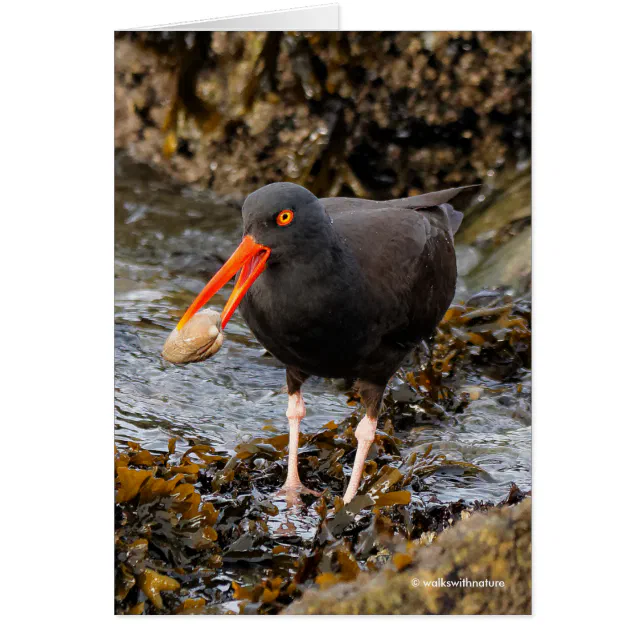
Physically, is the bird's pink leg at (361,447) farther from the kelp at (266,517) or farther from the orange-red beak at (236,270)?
the orange-red beak at (236,270)

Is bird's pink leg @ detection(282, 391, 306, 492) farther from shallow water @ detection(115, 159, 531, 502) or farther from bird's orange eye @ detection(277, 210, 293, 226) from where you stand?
bird's orange eye @ detection(277, 210, 293, 226)

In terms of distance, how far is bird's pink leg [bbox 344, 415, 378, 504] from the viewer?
13.2ft

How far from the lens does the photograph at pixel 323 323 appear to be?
Result: 11.8ft

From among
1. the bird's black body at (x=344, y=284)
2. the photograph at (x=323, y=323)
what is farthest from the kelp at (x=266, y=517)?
the bird's black body at (x=344, y=284)

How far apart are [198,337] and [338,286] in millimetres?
647

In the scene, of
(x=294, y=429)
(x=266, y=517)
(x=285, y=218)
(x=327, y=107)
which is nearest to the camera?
(x=285, y=218)

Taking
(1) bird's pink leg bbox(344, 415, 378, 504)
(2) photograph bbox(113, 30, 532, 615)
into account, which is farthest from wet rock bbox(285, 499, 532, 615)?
(1) bird's pink leg bbox(344, 415, 378, 504)

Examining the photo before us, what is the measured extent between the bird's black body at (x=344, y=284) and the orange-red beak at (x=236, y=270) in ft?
0.11

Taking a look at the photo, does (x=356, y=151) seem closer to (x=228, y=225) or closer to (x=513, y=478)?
(x=228, y=225)

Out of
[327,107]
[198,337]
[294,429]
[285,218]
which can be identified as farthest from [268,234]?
[327,107]

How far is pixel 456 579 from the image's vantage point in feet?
12.2

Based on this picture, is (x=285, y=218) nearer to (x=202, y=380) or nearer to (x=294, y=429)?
(x=294, y=429)
